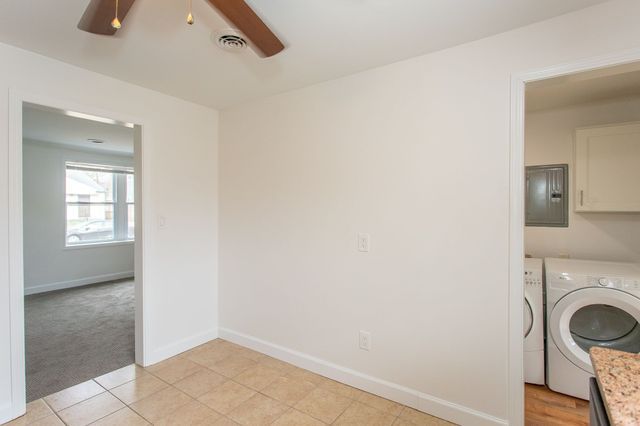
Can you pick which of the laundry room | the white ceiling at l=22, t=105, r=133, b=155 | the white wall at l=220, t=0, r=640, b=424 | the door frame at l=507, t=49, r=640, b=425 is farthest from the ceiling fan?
the white ceiling at l=22, t=105, r=133, b=155

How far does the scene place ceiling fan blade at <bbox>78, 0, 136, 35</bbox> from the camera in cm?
112

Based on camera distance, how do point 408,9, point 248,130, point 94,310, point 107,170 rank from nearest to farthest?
point 408,9, point 248,130, point 94,310, point 107,170

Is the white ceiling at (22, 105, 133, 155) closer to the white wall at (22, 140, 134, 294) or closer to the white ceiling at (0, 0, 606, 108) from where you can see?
the white wall at (22, 140, 134, 294)

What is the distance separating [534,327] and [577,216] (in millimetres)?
1229

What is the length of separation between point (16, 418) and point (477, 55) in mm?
3639

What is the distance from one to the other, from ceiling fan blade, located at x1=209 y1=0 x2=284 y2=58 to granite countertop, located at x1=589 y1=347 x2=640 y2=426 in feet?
5.28

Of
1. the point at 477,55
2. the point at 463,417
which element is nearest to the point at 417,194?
the point at 477,55

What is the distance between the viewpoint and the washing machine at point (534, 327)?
2408 mm

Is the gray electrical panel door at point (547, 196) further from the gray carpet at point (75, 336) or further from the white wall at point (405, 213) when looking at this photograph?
the gray carpet at point (75, 336)

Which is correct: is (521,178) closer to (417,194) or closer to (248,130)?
(417,194)

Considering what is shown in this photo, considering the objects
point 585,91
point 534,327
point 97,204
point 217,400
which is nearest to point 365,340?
point 217,400

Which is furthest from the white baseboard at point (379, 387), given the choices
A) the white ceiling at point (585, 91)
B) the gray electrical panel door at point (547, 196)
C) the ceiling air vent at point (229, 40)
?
the ceiling air vent at point (229, 40)

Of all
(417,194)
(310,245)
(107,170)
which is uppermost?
(107,170)

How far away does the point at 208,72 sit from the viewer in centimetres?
233
